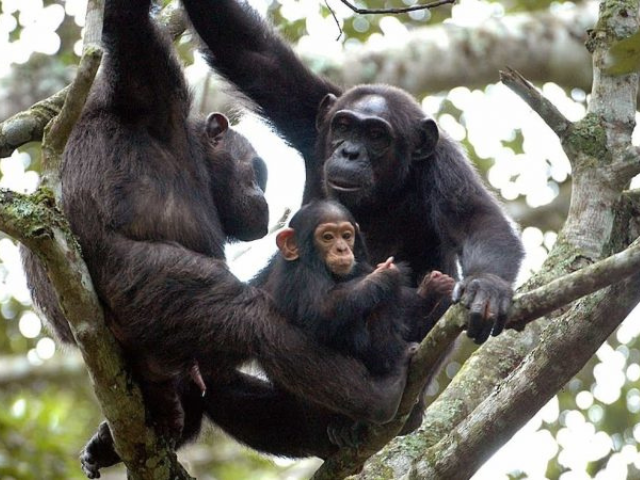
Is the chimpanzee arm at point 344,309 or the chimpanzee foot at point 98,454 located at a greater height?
the chimpanzee arm at point 344,309

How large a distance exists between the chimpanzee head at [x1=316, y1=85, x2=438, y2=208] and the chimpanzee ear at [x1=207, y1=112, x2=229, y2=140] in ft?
2.31

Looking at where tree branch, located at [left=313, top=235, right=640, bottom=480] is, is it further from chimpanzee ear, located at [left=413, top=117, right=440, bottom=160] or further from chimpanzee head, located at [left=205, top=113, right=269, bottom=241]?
chimpanzee ear, located at [left=413, top=117, right=440, bottom=160]

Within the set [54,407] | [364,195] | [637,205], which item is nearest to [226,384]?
[364,195]

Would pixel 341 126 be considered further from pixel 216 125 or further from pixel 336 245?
pixel 336 245

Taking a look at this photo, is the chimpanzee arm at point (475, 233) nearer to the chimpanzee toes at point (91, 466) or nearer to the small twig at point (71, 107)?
the small twig at point (71, 107)

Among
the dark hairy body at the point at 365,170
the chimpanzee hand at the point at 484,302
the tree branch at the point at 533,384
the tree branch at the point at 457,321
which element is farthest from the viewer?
the dark hairy body at the point at 365,170

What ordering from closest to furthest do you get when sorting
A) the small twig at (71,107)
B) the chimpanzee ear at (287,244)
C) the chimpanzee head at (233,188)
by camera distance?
the small twig at (71,107) < the chimpanzee ear at (287,244) < the chimpanzee head at (233,188)

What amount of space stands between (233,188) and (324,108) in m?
1.14

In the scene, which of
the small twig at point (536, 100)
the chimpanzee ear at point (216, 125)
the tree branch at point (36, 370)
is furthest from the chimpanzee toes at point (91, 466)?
the tree branch at point (36, 370)

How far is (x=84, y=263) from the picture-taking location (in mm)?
5156

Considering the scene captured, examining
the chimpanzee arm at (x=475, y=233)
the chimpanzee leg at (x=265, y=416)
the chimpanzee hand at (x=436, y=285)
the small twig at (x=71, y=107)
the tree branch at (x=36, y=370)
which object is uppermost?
the small twig at (x=71, y=107)

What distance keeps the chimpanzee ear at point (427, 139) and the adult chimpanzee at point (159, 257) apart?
1591 mm

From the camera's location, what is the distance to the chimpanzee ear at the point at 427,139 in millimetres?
6871

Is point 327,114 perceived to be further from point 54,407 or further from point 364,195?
point 54,407
